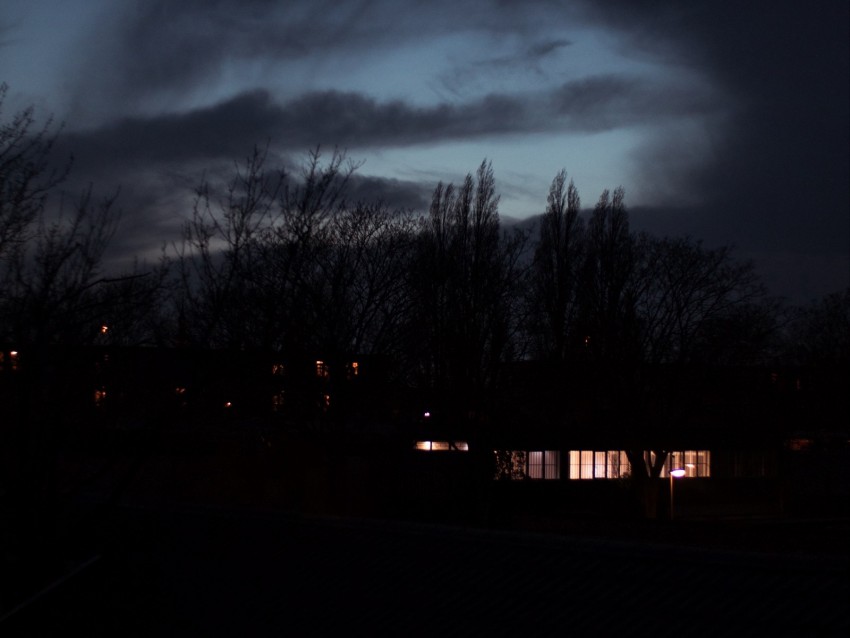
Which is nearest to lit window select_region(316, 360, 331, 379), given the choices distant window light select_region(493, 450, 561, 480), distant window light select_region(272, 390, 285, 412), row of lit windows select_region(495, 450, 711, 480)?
distant window light select_region(272, 390, 285, 412)

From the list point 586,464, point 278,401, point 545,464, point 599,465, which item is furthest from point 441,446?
point 278,401

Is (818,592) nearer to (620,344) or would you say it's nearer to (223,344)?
(223,344)

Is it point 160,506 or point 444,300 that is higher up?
point 444,300

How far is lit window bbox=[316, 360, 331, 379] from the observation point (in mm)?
21764

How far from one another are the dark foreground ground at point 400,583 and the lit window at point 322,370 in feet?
16.7

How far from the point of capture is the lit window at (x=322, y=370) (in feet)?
71.4

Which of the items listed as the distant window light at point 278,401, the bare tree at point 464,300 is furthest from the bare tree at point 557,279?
the distant window light at point 278,401

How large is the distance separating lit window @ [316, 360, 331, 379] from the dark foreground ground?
5078 millimetres

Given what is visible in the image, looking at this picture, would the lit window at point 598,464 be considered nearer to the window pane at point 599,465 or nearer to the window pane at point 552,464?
the window pane at point 599,465

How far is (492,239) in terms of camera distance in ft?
100

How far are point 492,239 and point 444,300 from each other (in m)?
3.42

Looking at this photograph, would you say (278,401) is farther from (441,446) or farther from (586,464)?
(586,464)

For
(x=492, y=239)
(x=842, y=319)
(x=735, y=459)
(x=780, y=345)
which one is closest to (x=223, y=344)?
(x=492, y=239)

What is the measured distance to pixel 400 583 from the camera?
12.6 metres
